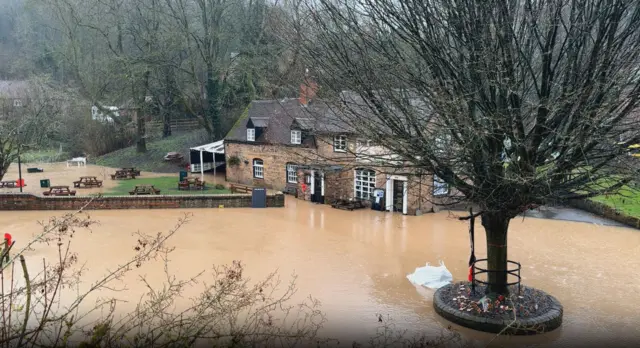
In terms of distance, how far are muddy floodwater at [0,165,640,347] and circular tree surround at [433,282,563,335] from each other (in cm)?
20

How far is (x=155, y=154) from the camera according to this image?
114ft

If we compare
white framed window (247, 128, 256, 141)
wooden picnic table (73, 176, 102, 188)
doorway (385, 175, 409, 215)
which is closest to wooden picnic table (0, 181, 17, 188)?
wooden picnic table (73, 176, 102, 188)

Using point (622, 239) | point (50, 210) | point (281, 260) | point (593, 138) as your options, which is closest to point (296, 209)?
point (281, 260)

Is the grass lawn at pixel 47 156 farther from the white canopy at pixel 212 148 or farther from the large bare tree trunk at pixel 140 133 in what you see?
the white canopy at pixel 212 148

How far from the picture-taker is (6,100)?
Result: 26703 mm

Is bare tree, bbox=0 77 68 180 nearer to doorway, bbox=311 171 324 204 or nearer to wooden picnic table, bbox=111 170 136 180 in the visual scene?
wooden picnic table, bbox=111 170 136 180

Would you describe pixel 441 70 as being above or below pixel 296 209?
above

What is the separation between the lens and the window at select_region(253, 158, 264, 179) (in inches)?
1009

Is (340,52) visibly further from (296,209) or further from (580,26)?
(296,209)

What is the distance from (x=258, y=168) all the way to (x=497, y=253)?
1692cm

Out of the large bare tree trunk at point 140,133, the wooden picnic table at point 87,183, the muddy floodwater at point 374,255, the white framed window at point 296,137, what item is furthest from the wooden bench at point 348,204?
the large bare tree trunk at point 140,133

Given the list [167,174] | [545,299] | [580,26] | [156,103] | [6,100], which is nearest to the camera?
[580,26]

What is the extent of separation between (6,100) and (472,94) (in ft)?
85.3

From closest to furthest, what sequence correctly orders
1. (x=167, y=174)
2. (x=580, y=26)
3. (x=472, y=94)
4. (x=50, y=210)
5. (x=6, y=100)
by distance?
1. (x=580, y=26)
2. (x=472, y=94)
3. (x=50, y=210)
4. (x=6, y=100)
5. (x=167, y=174)
